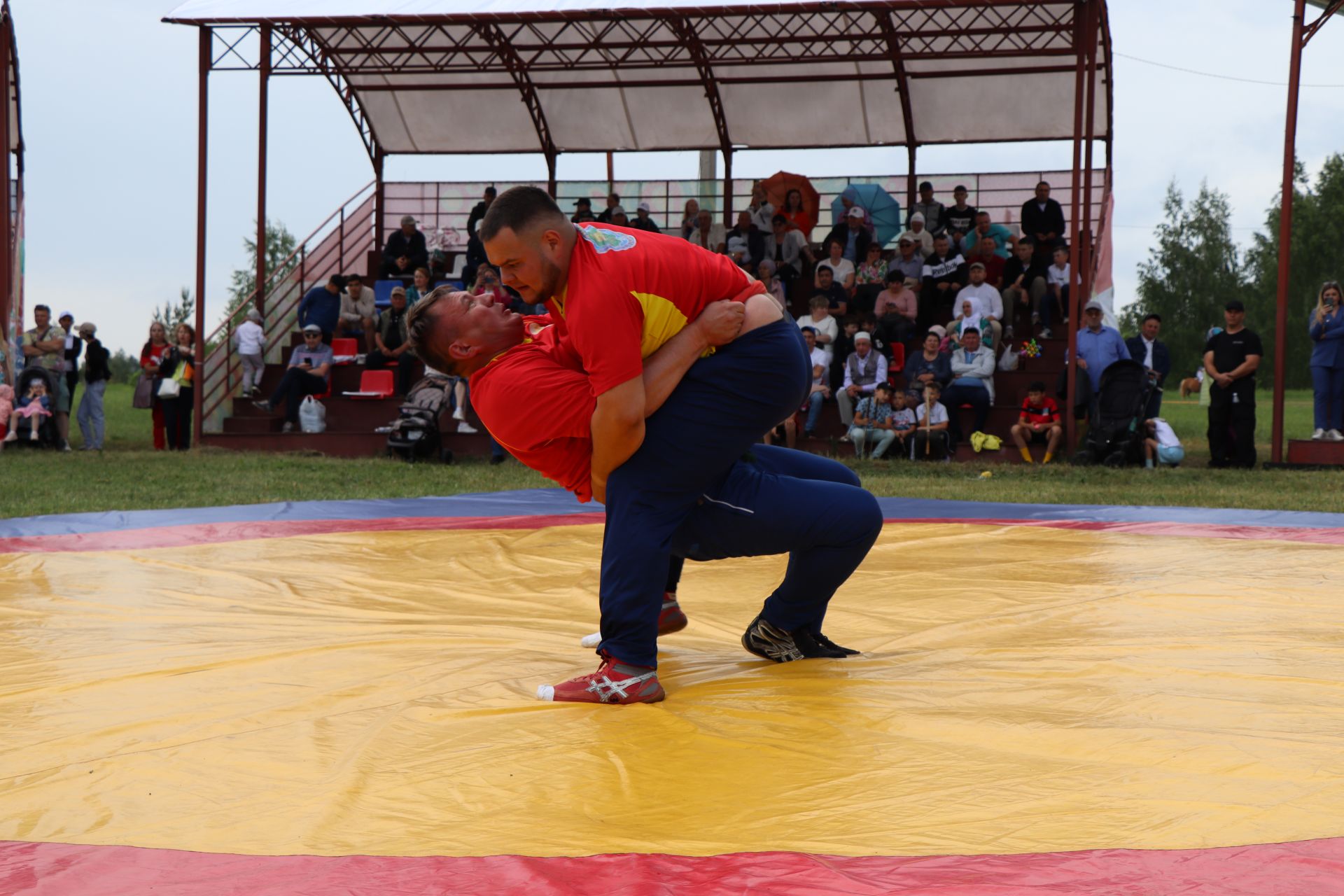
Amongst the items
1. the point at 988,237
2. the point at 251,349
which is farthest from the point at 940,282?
the point at 251,349

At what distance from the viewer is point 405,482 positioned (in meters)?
9.00

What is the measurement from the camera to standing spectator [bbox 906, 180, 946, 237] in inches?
536

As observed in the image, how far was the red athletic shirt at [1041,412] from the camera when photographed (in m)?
10.5

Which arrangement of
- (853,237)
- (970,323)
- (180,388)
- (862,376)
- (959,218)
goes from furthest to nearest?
(959,218) → (853,237) → (180,388) → (970,323) → (862,376)

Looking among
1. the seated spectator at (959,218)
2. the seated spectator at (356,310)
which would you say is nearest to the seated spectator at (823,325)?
the seated spectator at (959,218)

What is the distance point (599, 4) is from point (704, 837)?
10.6 meters

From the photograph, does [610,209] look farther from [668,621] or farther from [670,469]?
[670,469]

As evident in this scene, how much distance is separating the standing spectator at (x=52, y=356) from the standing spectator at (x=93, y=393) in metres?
0.19

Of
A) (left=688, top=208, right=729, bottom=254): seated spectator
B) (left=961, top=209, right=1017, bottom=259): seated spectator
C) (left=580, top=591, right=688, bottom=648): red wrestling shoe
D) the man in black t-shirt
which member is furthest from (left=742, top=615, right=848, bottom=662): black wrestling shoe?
(left=688, top=208, right=729, bottom=254): seated spectator

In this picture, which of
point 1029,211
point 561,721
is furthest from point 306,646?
point 1029,211

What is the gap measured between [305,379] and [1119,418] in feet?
24.7

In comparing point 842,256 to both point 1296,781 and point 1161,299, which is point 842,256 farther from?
point 1161,299

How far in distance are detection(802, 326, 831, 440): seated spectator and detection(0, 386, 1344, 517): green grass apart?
96 cm

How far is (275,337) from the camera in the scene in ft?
48.8
